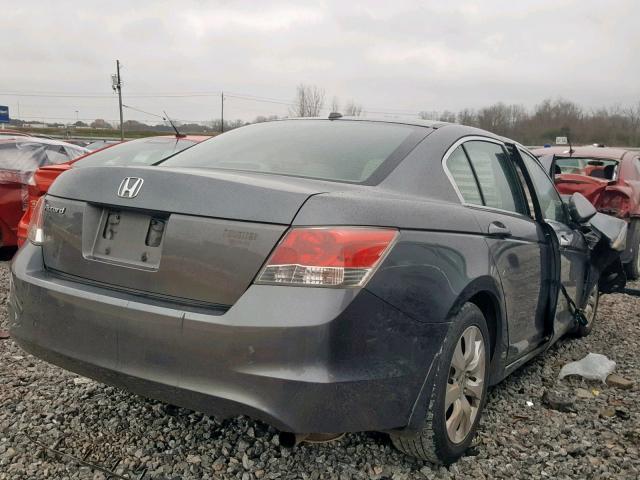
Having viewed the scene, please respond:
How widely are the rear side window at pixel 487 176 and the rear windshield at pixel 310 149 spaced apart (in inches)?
10.2

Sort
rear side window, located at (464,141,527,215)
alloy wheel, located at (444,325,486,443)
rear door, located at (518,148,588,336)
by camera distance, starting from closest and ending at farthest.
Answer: alloy wheel, located at (444,325,486,443) → rear side window, located at (464,141,527,215) → rear door, located at (518,148,588,336)

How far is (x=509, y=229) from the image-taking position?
2869mm

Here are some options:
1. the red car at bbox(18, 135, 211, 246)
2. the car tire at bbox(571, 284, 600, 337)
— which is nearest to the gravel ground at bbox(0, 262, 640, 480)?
the car tire at bbox(571, 284, 600, 337)

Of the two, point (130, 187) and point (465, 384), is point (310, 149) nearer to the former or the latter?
point (130, 187)

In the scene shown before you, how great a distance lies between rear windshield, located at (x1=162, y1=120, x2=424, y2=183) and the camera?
2541 mm

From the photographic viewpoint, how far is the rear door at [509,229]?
272 cm

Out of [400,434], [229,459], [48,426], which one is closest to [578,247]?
[400,434]

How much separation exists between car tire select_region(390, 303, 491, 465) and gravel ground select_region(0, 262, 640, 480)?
0.14 meters

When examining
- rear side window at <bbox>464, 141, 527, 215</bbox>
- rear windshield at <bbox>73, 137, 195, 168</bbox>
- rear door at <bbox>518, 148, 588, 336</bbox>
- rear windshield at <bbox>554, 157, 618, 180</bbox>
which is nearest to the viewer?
rear side window at <bbox>464, 141, 527, 215</bbox>

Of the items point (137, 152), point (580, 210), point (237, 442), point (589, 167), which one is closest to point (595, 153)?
point (589, 167)

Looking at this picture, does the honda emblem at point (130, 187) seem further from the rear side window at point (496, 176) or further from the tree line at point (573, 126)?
the tree line at point (573, 126)

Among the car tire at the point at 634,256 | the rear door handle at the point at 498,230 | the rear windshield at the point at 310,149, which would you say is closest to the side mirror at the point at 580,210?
the rear door handle at the point at 498,230

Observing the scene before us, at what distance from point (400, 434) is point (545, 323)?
1.65 m

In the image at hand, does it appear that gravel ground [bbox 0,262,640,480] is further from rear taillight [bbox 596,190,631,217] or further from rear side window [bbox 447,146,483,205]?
rear taillight [bbox 596,190,631,217]
